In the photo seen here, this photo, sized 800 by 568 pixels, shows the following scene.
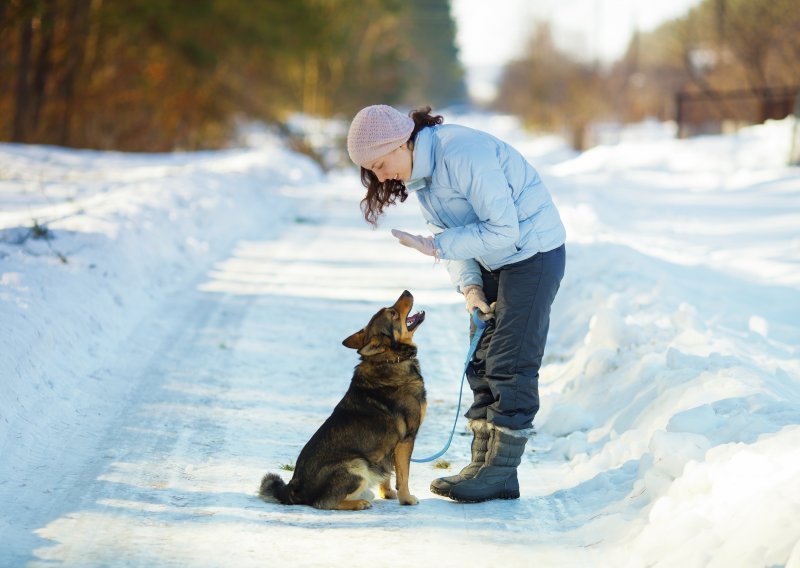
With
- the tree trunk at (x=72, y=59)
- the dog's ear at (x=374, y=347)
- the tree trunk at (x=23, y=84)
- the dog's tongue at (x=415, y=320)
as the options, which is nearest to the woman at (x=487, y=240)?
the dog's tongue at (x=415, y=320)

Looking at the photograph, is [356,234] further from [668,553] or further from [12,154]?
[668,553]

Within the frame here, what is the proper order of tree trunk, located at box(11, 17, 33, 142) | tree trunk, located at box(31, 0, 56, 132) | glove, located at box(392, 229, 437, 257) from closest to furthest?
glove, located at box(392, 229, 437, 257)
tree trunk, located at box(11, 17, 33, 142)
tree trunk, located at box(31, 0, 56, 132)

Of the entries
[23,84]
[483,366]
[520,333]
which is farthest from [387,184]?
[23,84]

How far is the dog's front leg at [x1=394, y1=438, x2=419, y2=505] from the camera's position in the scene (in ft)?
16.2

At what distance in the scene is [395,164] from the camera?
4.69 meters

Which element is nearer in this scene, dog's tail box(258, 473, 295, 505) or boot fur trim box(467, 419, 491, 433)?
dog's tail box(258, 473, 295, 505)

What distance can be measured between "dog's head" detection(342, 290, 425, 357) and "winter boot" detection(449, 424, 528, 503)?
71 cm

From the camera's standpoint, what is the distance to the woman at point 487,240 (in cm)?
458

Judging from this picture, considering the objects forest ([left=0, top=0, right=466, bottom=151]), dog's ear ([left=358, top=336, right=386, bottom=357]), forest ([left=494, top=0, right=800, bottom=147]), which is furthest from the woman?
forest ([left=494, top=0, right=800, bottom=147])

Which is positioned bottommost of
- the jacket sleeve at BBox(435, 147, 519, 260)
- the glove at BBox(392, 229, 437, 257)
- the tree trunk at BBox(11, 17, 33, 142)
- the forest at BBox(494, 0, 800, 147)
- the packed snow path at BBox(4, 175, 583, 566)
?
the packed snow path at BBox(4, 175, 583, 566)

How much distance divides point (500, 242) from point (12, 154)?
1932cm

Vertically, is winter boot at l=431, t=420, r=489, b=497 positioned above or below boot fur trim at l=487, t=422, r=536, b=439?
below

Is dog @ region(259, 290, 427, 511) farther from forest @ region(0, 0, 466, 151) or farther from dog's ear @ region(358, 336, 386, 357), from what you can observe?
forest @ region(0, 0, 466, 151)

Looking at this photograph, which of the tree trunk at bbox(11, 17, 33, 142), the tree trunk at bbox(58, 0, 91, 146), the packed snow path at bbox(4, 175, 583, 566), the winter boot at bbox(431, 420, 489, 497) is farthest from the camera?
the tree trunk at bbox(58, 0, 91, 146)
